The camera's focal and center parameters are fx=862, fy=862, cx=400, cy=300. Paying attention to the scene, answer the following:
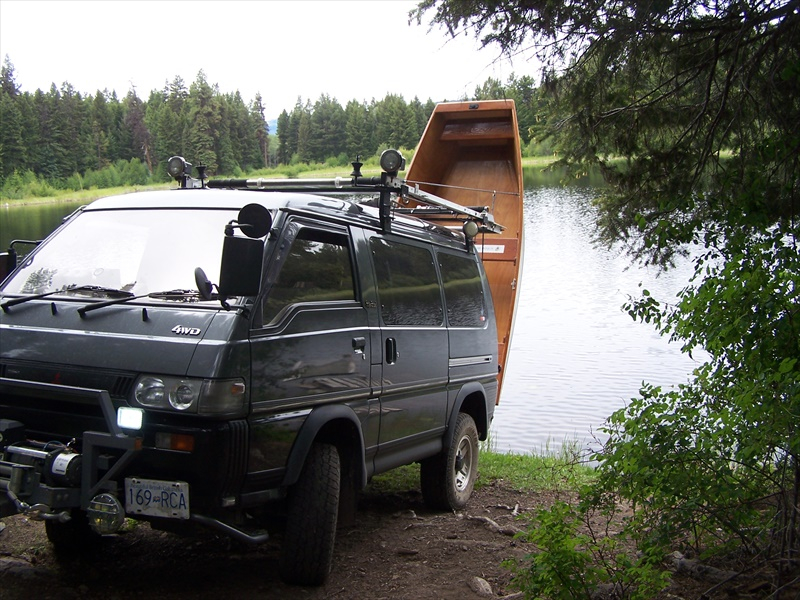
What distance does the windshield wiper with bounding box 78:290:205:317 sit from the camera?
4629 mm

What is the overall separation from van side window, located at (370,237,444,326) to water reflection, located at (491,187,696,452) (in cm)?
262

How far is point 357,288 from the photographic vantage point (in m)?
5.66

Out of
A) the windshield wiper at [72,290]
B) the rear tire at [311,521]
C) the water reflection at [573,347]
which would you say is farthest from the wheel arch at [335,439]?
the water reflection at [573,347]

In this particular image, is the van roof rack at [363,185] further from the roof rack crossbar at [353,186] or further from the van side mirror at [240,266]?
the van side mirror at [240,266]

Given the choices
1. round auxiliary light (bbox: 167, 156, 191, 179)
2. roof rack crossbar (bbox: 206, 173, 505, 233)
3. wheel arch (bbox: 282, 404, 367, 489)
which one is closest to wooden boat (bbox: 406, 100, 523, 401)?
roof rack crossbar (bbox: 206, 173, 505, 233)

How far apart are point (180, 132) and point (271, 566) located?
30.2 meters

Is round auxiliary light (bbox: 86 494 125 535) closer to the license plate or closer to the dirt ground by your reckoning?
the license plate

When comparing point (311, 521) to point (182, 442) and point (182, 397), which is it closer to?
point (182, 442)

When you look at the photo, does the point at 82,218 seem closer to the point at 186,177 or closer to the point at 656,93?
the point at 186,177

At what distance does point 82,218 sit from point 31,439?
5.52 ft

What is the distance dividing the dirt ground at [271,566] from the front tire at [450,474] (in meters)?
0.24

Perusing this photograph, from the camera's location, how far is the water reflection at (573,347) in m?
14.2

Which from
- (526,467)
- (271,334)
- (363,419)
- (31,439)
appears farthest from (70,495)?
(526,467)

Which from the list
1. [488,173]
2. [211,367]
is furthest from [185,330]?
[488,173]
